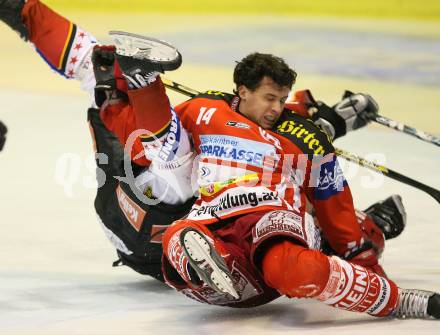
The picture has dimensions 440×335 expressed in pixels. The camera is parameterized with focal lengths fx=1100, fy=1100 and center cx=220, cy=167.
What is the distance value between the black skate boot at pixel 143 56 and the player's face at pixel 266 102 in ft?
1.27

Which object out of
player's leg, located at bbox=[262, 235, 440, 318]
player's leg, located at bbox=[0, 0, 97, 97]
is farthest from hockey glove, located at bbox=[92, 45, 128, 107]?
player's leg, located at bbox=[262, 235, 440, 318]

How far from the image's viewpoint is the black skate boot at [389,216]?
4.12 m

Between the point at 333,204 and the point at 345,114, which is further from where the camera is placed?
the point at 345,114

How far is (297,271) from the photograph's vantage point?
319 cm

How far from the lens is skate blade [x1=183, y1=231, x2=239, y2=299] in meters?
3.15

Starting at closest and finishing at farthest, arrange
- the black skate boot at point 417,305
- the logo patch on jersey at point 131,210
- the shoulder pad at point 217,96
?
the black skate boot at point 417,305 → the shoulder pad at point 217,96 → the logo patch on jersey at point 131,210

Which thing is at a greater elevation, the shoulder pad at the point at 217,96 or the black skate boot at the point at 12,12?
the black skate boot at the point at 12,12

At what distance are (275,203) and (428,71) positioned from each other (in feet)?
10.9

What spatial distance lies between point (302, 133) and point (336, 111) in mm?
679

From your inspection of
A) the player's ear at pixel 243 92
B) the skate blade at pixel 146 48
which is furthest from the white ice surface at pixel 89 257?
the skate blade at pixel 146 48

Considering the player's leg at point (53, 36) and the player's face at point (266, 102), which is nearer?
the player's face at point (266, 102)

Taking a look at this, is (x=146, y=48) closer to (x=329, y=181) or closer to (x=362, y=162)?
(x=329, y=181)

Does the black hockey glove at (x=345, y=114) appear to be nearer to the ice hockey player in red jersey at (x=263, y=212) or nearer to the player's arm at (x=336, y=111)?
the player's arm at (x=336, y=111)

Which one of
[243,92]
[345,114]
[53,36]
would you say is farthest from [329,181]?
[53,36]
